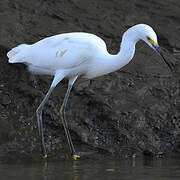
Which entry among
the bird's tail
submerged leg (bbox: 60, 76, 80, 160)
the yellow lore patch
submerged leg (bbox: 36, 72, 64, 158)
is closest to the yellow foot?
submerged leg (bbox: 60, 76, 80, 160)

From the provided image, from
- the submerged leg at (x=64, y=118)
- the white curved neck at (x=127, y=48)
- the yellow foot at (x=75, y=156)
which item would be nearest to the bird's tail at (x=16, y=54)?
the submerged leg at (x=64, y=118)

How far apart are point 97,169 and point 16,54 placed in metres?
2.20

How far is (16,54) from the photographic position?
283 inches

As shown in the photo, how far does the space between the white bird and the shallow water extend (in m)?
0.60

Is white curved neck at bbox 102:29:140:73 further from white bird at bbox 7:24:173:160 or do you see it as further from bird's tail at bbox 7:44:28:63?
bird's tail at bbox 7:44:28:63

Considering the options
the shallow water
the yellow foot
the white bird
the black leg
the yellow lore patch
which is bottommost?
the shallow water

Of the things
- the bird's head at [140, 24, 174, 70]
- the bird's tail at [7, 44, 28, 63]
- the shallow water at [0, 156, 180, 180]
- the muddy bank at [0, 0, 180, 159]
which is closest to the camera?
the shallow water at [0, 156, 180, 180]

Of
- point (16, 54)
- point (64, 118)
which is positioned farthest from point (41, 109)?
point (16, 54)

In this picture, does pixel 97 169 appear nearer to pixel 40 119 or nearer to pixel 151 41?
pixel 40 119

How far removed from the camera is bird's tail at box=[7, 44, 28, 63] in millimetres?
7086

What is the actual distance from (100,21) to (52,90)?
1.98 metres

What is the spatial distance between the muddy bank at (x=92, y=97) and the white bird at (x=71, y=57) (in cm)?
28

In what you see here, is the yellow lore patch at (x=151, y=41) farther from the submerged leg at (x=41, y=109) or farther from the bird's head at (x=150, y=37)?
the submerged leg at (x=41, y=109)

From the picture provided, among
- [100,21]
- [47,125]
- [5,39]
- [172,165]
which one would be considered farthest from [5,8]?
[172,165]
